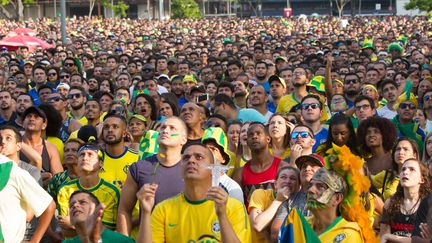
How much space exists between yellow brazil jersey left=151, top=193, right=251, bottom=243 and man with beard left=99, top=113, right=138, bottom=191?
223 centimetres

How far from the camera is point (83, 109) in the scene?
44.4ft

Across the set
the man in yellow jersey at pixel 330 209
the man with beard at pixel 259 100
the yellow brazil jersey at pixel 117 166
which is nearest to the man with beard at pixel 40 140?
the yellow brazil jersey at pixel 117 166

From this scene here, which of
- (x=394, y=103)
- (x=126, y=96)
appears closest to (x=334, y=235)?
(x=394, y=103)

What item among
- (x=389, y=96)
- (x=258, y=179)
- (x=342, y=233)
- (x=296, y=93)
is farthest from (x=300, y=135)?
(x=296, y=93)

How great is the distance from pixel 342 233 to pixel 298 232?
311mm

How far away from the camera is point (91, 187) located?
8422 mm

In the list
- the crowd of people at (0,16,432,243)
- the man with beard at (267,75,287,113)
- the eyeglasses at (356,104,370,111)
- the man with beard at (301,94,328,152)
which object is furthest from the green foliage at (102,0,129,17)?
the man with beard at (301,94,328,152)

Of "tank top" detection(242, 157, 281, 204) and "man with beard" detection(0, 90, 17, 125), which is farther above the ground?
"man with beard" detection(0, 90, 17, 125)

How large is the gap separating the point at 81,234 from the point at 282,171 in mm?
1700

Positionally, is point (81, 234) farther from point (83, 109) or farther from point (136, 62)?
point (136, 62)

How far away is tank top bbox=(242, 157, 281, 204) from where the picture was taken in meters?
8.58

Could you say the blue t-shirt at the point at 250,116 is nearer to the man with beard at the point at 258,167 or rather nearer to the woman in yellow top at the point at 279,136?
the woman in yellow top at the point at 279,136

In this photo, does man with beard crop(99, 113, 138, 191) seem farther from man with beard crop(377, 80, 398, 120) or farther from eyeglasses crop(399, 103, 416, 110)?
man with beard crop(377, 80, 398, 120)

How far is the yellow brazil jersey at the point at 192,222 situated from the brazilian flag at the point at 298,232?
Answer: 1.75 feet
